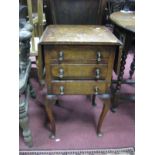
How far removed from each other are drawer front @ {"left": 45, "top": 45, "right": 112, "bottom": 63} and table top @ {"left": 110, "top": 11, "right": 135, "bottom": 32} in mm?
271

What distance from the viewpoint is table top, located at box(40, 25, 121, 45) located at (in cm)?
116

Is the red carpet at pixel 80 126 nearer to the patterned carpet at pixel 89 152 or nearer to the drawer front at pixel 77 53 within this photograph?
the patterned carpet at pixel 89 152

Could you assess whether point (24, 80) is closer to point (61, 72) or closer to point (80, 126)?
point (61, 72)

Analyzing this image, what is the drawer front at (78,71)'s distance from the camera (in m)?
1.22

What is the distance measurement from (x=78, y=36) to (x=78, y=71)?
218mm

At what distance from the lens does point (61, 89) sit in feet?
4.19

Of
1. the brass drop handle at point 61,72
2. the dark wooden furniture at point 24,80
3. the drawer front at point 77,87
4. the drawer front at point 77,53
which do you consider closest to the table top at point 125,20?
the drawer front at point 77,53

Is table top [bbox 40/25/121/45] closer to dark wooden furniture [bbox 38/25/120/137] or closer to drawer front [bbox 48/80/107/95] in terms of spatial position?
dark wooden furniture [bbox 38/25/120/137]

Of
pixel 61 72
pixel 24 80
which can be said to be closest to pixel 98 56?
pixel 61 72

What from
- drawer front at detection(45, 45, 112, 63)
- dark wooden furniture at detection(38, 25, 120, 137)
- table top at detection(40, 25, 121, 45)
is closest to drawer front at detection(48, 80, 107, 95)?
dark wooden furniture at detection(38, 25, 120, 137)

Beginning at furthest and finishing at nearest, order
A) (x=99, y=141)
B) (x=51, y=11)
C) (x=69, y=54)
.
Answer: (x=51, y=11), (x=99, y=141), (x=69, y=54)
